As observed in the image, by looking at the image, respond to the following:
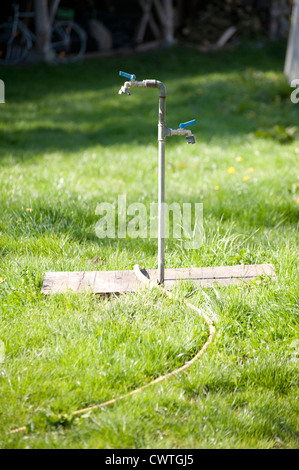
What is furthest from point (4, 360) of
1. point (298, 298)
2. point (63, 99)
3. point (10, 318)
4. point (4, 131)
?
point (63, 99)

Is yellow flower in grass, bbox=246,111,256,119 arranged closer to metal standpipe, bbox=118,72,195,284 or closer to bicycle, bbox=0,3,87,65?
metal standpipe, bbox=118,72,195,284

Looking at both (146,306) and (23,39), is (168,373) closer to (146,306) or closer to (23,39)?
(146,306)

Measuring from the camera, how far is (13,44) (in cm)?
1145

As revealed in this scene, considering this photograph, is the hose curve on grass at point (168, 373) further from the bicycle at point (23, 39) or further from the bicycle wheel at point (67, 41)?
the bicycle wheel at point (67, 41)

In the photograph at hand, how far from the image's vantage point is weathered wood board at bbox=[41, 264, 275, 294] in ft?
8.89

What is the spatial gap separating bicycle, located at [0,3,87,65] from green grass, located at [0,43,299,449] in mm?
5520

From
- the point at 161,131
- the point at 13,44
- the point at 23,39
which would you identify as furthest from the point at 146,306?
the point at 23,39

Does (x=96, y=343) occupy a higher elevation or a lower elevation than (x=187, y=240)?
lower

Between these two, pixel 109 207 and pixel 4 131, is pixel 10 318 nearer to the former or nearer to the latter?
pixel 109 207

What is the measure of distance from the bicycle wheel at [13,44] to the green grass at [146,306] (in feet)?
17.6

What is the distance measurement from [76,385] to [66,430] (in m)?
0.23

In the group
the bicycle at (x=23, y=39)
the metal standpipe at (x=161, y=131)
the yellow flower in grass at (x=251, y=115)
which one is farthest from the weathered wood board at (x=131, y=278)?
the bicycle at (x=23, y=39)

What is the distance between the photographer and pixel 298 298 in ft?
8.36

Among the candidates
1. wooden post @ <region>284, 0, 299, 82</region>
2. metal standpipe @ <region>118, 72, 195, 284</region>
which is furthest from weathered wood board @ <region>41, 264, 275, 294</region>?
wooden post @ <region>284, 0, 299, 82</region>
